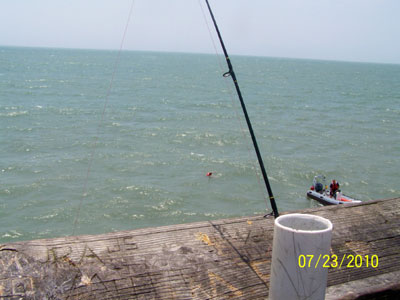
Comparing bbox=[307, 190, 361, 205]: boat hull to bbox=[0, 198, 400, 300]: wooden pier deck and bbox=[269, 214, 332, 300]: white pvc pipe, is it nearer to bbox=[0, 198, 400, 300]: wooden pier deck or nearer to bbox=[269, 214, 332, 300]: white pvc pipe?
bbox=[0, 198, 400, 300]: wooden pier deck

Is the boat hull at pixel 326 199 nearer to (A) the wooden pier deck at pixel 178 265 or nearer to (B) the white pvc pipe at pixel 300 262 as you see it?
(A) the wooden pier deck at pixel 178 265

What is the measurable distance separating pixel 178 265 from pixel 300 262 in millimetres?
898

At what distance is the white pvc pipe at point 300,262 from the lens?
6.70ft

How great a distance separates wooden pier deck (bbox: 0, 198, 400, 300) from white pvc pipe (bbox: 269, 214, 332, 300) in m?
0.26

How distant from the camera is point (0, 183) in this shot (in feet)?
67.5

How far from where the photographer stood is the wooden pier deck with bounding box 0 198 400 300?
2367 millimetres

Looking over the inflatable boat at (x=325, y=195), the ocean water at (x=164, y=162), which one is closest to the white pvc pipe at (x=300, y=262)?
the ocean water at (x=164, y=162)

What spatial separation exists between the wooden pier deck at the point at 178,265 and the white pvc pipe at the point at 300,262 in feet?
0.86

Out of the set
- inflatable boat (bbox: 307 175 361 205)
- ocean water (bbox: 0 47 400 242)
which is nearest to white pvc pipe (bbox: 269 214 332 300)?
ocean water (bbox: 0 47 400 242)

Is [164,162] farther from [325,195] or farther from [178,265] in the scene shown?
[178,265]

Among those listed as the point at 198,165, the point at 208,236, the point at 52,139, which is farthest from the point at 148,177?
the point at 208,236

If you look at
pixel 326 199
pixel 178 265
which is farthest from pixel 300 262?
pixel 326 199

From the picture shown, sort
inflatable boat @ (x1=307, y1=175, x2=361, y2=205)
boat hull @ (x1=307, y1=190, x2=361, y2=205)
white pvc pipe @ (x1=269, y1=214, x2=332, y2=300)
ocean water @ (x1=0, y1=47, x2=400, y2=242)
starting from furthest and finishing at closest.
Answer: inflatable boat @ (x1=307, y1=175, x2=361, y2=205) → boat hull @ (x1=307, y1=190, x2=361, y2=205) → ocean water @ (x1=0, y1=47, x2=400, y2=242) → white pvc pipe @ (x1=269, y1=214, x2=332, y2=300)

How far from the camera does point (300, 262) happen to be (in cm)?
206
